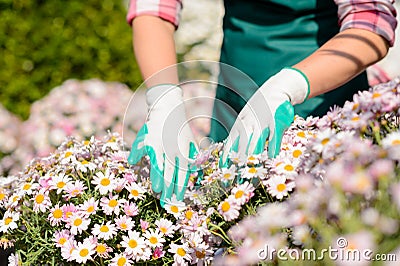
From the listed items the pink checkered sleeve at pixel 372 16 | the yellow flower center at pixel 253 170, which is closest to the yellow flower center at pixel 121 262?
the yellow flower center at pixel 253 170

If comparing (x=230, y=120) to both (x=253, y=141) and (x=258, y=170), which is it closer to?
(x=253, y=141)

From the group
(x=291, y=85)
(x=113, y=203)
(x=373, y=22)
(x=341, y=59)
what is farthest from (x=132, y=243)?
(x=373, y=22)

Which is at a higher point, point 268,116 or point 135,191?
point 268,116

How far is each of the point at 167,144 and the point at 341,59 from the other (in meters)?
0.50

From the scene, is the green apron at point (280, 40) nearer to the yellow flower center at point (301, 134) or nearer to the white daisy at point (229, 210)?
the yellow flower center at point (301, 134)

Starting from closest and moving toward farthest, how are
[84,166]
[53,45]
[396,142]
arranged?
1. [396,142]
2. [84,166]
3. [53,45]

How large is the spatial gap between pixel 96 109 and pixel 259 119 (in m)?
1.64

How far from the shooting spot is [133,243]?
1.23 metres

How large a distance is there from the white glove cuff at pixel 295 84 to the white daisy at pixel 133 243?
509mm

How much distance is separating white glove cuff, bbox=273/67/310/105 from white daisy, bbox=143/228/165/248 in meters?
0.48

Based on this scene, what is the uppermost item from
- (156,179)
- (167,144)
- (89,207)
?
(167,144)

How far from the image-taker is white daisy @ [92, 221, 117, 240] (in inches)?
48.3

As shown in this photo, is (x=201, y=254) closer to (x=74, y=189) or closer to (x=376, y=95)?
(x=74, y=189)

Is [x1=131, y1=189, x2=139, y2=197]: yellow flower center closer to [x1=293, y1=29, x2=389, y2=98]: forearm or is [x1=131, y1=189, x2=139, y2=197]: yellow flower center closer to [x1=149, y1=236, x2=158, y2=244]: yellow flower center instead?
[x1=149, y1=236, x2=158, y2=244]: yellow flower center
